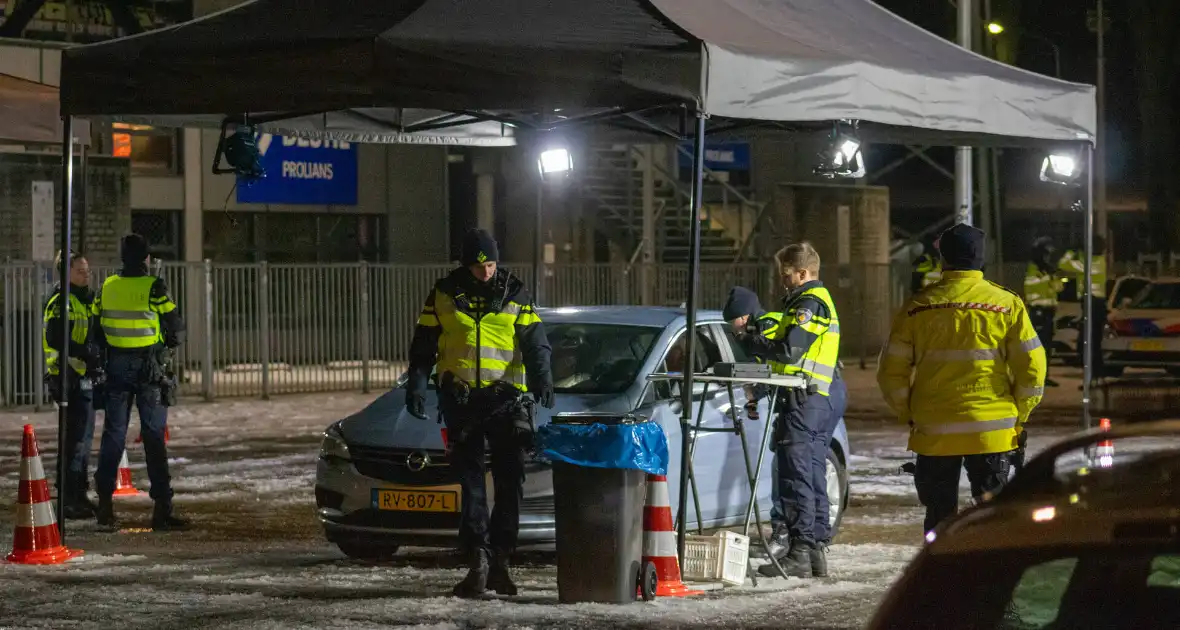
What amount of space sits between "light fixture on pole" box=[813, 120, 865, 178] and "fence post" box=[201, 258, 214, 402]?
42.4 feet

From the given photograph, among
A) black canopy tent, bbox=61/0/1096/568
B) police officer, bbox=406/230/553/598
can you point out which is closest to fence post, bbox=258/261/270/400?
black canopy tent, bbox=61/0/1096/568

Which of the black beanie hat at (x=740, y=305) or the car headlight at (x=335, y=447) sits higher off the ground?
the black beanie hat at (x=740, y=305)

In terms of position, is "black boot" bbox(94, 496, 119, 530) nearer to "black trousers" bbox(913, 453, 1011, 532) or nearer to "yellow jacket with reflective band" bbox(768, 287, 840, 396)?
"yellow jacket with reflective band" bbox(768, 287, 840, 396)

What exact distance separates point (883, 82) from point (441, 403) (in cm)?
309

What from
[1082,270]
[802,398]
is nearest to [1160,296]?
[1082,270]

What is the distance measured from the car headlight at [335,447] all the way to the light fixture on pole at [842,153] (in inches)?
142

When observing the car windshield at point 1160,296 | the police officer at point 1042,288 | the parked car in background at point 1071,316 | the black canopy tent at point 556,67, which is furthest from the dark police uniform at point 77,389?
the parked car in background at point 1071,316

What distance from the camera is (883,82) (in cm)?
938

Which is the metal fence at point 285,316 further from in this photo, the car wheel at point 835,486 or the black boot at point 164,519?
the car wheel at point 835,486

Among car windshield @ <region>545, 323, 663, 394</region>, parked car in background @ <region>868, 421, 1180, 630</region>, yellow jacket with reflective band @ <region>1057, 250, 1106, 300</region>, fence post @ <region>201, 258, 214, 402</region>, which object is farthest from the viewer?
yellow jacket with reflective band @ <region>1057, 250, 1106, 300</region>

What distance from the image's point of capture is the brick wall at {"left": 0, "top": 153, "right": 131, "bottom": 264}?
23.6m

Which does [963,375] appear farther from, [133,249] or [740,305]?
[133,249]

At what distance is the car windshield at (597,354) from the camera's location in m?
9.86

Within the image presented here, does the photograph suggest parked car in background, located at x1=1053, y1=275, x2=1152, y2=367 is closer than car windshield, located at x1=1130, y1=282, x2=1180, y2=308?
No
